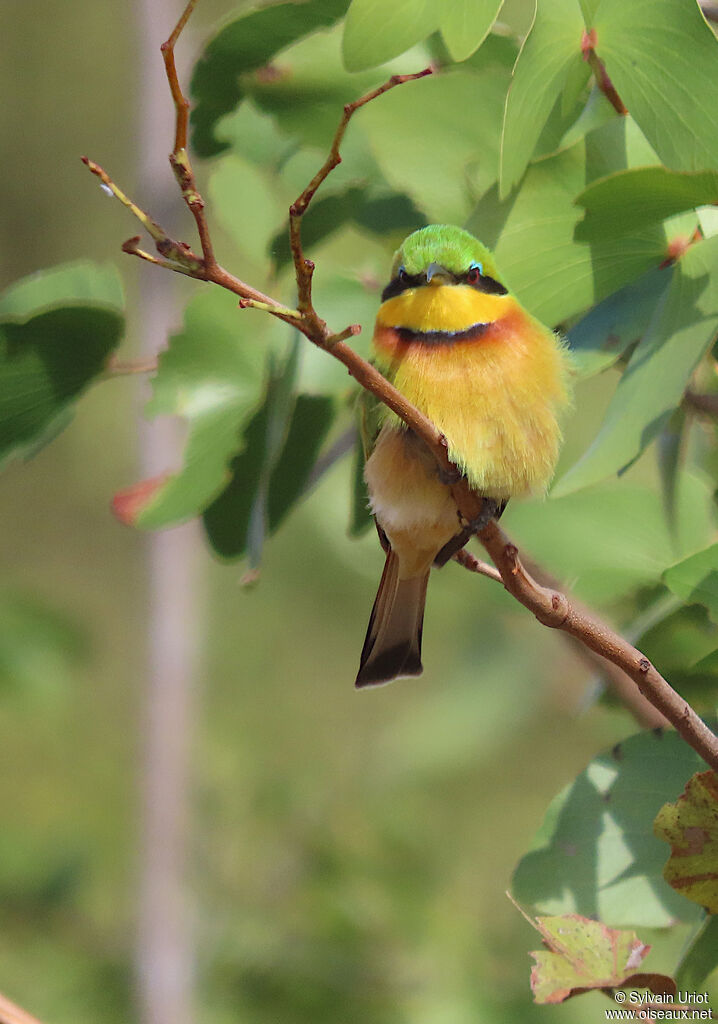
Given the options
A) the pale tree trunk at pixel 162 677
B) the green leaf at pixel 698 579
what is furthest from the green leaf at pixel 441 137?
the pale tree trunk at pixel 162 677

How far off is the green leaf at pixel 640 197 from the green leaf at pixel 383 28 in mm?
165

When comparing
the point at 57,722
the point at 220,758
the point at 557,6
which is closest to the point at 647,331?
the point at 557,6

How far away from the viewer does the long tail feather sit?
1102mm

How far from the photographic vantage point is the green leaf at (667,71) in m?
0.77

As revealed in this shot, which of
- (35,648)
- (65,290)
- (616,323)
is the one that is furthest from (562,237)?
(35,648)

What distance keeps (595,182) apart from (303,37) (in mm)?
299

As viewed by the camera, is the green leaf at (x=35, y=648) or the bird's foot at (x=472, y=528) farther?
the green leaf at (x=35, y=648)

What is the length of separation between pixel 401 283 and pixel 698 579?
0.40 meters

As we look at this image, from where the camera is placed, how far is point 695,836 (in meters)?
0.74

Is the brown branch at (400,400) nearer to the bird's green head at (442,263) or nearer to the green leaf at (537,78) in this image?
the green leaf at (537,78)

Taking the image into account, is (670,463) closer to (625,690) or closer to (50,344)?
(625,690)

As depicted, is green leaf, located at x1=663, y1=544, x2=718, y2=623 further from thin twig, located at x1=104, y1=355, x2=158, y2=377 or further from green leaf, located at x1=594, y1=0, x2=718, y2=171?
thin twig, located at x1=104, y1=355, x2=158, y2=377

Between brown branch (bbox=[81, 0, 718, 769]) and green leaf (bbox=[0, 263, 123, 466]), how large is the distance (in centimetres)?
28

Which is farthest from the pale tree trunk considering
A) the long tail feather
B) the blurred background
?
the long tail feather
